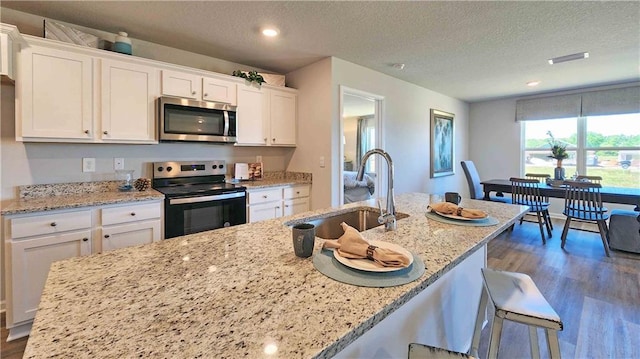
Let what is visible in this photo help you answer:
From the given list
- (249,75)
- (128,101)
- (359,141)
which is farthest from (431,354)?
(359,141)

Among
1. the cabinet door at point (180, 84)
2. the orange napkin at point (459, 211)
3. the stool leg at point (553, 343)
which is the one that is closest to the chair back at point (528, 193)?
the orange napkin at point (459, 211)

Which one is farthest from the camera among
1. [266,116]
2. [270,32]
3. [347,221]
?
[266,116]

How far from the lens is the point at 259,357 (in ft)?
1.75

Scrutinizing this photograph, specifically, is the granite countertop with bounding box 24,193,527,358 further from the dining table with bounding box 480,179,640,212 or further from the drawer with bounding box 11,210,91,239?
the dining table with bounding box 480,179,640,212

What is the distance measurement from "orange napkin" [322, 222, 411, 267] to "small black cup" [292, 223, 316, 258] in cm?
11

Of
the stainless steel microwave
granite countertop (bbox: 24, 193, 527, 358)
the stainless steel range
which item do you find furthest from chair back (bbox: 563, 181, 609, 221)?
the stainless steel microwave

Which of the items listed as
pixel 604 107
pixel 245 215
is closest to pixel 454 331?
pixel 245 215

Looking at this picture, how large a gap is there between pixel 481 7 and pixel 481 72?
195 cm

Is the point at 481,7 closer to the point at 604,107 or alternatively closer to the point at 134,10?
the point at 134,10

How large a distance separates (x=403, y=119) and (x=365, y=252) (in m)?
3.67

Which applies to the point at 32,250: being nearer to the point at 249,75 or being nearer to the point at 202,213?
the point at 202,213

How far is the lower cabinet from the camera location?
187 cm

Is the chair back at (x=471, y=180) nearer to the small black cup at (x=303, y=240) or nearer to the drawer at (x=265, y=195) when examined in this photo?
the drawer at (x=265, y=195)

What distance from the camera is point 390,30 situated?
256 cm
